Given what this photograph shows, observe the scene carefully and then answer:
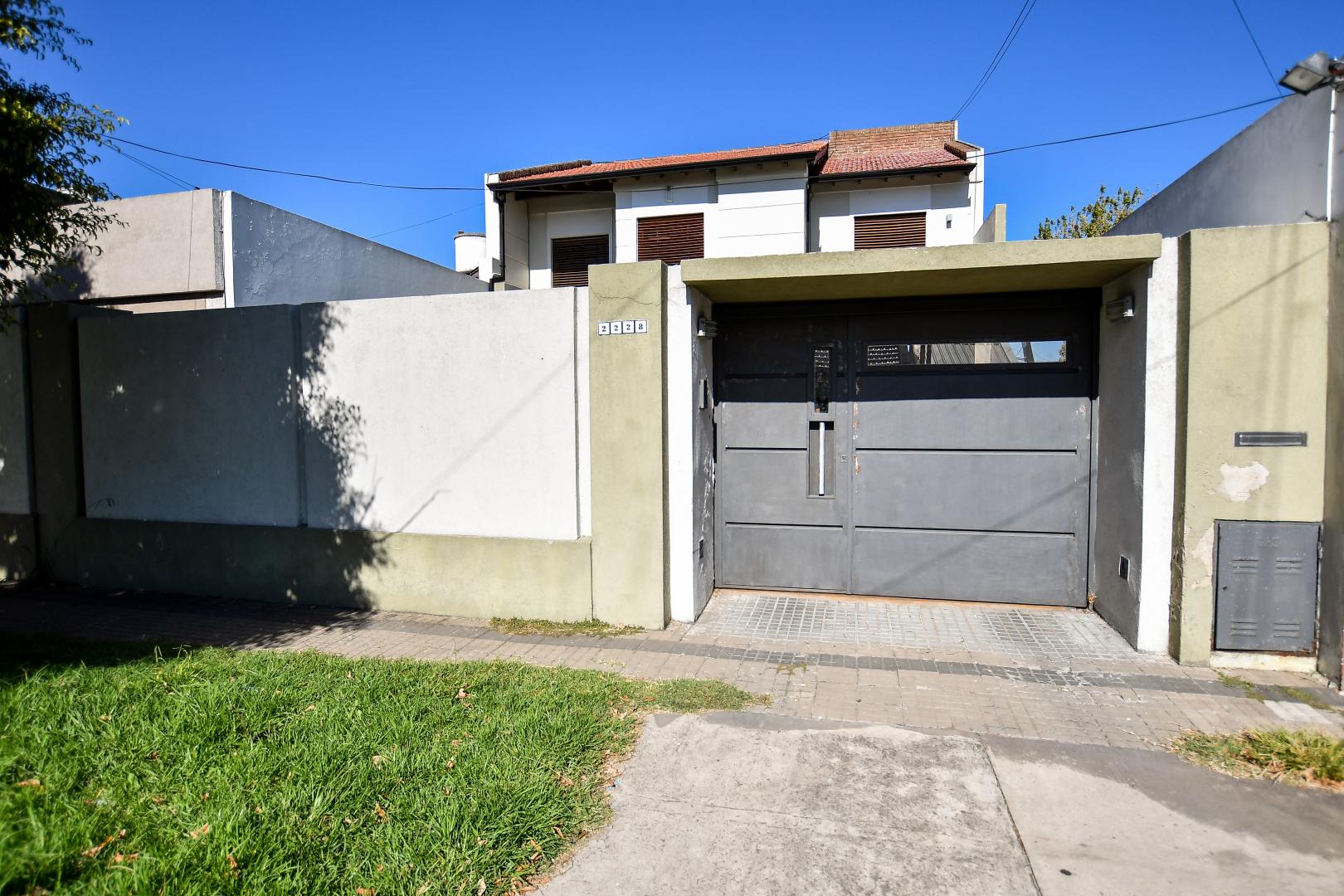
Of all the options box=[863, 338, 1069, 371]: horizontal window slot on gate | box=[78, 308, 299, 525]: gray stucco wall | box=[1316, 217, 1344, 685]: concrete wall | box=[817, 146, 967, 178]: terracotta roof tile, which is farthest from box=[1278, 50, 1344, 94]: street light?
box=[817, 146, 967, 178]: terracotta roof tile

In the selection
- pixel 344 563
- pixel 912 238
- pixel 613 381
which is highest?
pixel 912 238

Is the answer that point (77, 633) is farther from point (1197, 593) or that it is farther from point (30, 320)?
point (1197, 593)

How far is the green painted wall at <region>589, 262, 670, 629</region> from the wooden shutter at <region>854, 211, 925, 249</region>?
504 inches

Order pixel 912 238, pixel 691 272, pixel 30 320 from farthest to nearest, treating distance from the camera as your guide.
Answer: pixel 912 238 → pixel 30 320 → pixel 691 272

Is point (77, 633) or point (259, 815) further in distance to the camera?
point (77, 633)

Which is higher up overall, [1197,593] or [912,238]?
[912,238]

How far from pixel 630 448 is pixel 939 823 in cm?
361

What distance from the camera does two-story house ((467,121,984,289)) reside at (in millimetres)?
16750

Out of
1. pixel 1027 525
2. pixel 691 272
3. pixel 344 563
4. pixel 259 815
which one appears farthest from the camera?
pixel 344 563

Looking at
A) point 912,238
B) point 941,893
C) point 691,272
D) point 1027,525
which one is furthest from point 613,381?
point 912,238

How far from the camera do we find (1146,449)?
545 cm

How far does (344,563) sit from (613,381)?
3187mm

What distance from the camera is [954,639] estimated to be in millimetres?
5812

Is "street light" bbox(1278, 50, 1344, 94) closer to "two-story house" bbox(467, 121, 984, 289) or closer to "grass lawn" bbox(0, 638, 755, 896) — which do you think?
"grass lawn" bbox(0, 638, 755, 896)
